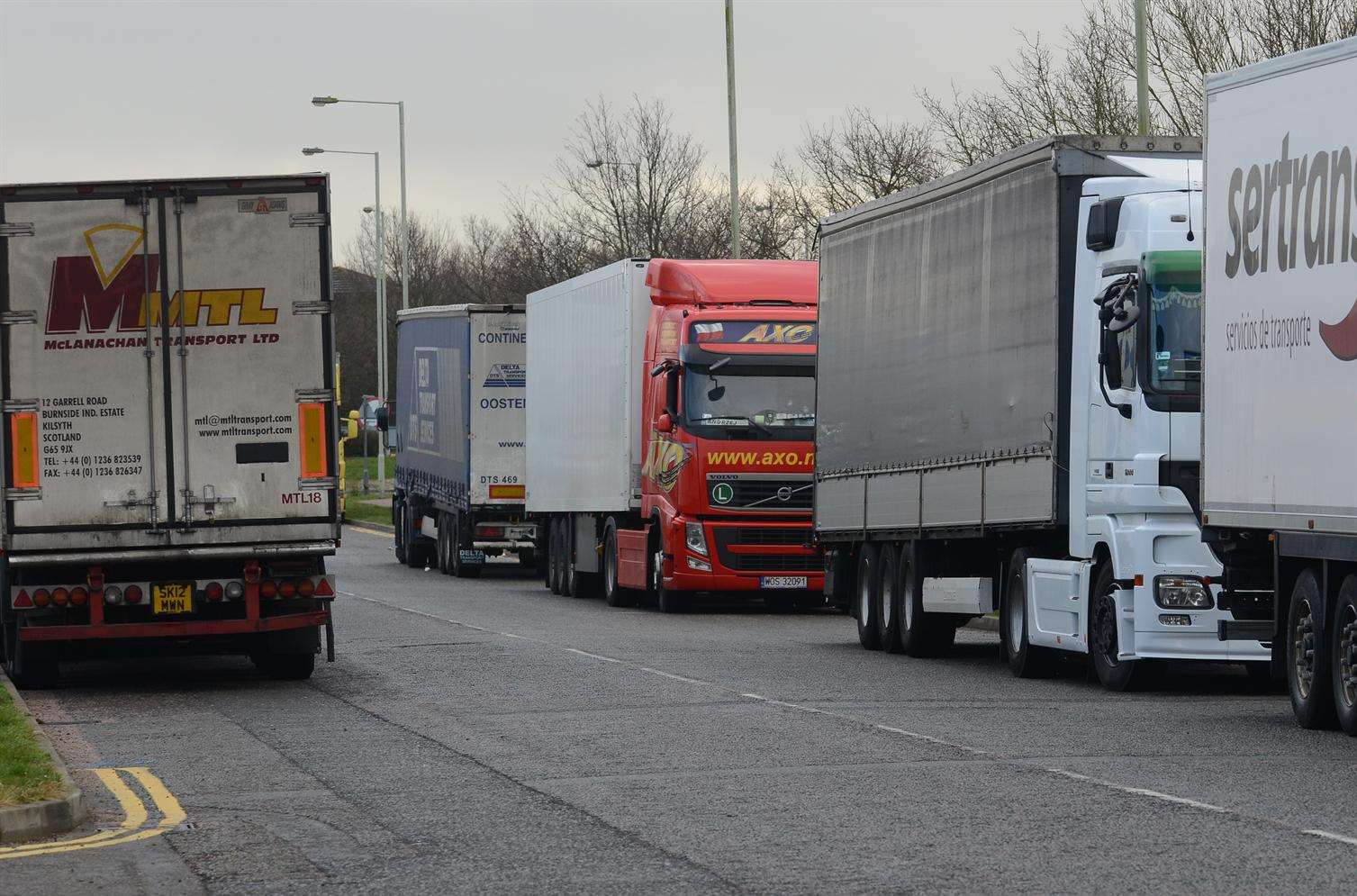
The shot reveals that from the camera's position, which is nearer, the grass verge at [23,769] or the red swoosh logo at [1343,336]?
the grass verge at [23,769]

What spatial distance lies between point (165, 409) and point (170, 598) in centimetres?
136

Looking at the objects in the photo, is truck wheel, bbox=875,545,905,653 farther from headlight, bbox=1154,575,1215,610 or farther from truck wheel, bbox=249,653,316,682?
truck wheel, bbox=249,653,316,682

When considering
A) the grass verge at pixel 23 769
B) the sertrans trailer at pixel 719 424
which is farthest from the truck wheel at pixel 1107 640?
the sertrans trailer at pixel 719 424

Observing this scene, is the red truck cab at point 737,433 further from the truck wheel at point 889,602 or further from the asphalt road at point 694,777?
the asphalt road at point 694,777

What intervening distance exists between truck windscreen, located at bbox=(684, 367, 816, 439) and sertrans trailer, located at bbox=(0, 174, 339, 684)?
1071cm

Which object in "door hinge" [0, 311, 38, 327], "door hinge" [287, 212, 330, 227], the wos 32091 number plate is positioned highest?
"door hinge" [287, 212, 330, 227]

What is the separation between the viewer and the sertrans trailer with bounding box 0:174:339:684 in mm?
16953

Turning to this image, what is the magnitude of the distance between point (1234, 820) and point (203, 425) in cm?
943

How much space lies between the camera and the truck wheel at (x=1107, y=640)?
55.4 ft

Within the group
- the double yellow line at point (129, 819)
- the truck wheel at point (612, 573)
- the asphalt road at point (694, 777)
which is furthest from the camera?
the truck wheel at point (612, 573)

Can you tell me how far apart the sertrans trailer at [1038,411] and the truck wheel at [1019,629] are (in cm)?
2

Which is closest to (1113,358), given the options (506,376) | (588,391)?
(588,391)

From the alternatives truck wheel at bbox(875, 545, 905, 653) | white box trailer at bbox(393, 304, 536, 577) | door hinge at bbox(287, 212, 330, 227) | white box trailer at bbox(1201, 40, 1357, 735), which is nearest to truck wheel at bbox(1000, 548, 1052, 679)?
truck wheel at bbox(875, 545, 905, 653)

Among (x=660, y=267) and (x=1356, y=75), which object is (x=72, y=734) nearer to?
(x=1356, y=75)
